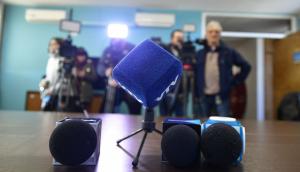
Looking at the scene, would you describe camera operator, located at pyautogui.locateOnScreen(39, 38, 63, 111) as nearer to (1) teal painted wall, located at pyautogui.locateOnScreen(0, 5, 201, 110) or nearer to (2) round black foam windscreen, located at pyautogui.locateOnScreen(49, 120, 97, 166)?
(1) teal painted wall, located at pyautogui.locateOnScreen(0, 5, 201, 110)

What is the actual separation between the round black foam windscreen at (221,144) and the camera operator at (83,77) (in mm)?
2530

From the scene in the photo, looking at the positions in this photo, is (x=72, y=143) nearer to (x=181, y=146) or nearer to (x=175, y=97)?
(x=181, y=146)

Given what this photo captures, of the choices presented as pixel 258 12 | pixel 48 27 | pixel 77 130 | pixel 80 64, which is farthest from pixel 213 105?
pixel 48 27

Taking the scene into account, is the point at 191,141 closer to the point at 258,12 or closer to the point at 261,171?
the point at 261,171

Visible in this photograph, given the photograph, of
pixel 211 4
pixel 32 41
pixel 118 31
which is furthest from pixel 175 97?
pixel 32 41

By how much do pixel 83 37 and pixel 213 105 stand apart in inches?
97.2

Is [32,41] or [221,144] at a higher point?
[32,41]

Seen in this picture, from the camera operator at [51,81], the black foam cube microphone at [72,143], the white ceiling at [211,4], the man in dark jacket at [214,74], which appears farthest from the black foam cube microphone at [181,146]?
the white ceiling at [211,4]

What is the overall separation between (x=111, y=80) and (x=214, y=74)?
1.03 metres

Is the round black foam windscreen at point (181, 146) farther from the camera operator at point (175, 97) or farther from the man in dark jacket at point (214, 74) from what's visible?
the camera operator at point (175, 97)

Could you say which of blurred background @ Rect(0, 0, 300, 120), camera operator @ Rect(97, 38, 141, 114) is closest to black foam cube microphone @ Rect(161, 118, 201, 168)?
camera operator @ Rect(97, 38, 141, 114)

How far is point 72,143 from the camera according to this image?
0.36 metres

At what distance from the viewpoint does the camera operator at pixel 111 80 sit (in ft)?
8.29

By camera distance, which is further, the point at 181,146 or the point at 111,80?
the point at 111,80
